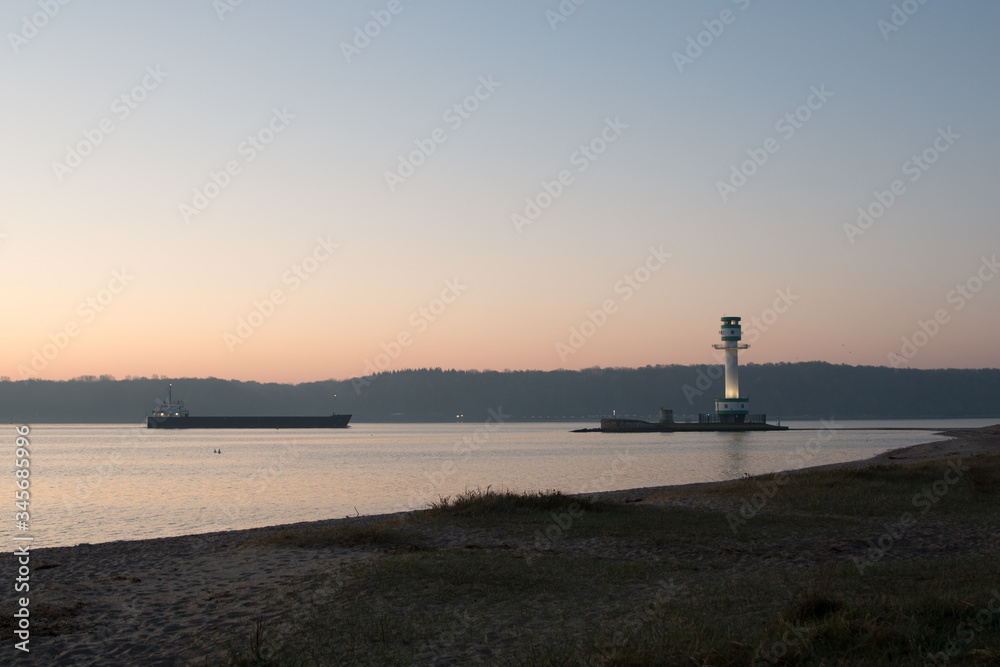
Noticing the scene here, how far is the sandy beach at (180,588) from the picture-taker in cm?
1006

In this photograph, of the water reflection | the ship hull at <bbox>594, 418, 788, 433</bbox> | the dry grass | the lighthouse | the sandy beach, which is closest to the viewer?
the dry grass

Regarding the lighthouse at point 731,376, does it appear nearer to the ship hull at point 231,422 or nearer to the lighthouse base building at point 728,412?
the lighthouse base building at point 728,412

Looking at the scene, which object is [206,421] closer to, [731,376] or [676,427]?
[676,427]

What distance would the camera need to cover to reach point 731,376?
127 m

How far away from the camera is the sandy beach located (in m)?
10.1

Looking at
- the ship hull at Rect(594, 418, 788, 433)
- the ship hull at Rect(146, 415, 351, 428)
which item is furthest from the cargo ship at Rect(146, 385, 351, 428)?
the ship hull at Rect(594, 418, 788, 433)

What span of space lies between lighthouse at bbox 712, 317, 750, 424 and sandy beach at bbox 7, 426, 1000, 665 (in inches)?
4140

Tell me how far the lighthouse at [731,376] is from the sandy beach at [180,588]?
10515 cm

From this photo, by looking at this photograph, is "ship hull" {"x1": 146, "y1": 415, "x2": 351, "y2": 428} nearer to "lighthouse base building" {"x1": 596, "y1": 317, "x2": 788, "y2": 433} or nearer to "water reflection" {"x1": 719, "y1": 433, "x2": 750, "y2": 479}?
"lighthouse base building" {"x1": 596, "y1": 317, "x2": 788, "y2": 433}

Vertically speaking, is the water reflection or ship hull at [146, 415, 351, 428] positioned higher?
the water reflection

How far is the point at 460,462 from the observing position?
69.7 meters

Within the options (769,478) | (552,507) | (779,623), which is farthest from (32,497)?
(779,623)

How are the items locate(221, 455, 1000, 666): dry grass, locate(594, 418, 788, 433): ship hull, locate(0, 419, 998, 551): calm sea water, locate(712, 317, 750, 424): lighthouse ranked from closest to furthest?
1. locate(221, 455, 1000, 666): dry grass
2. locate(0, 419, 998, 551): calm sea water
3. locate(712, 317, 750, 424): lighthouse
4. locate(594, 418, 788, 433): ship hull

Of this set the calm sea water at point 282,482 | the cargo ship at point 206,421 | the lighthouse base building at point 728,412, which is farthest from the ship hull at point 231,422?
the calm sea water at point 282,482
